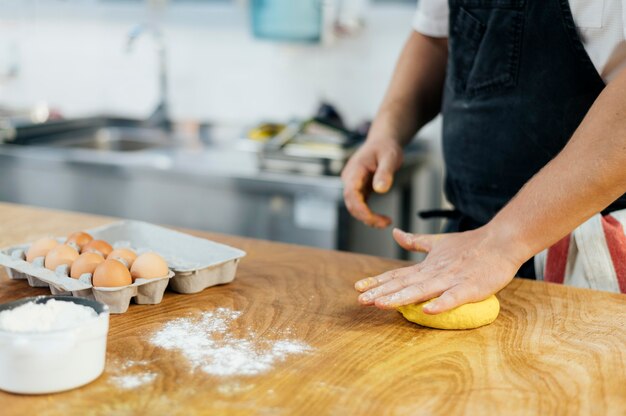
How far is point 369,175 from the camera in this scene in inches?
68.3

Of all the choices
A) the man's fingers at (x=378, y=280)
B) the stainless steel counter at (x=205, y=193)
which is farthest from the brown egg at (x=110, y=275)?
the stainless steel counter at (x=205, y=193)

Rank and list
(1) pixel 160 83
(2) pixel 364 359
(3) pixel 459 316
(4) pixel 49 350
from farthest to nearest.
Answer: (1) pixel 160 83
(3) pixel 459 316
(2) pixel 364 359
(4) pixel 49 350

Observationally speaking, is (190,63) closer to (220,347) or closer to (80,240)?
(80,240)

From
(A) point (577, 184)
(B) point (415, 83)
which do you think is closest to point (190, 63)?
(B) point (415, 83)

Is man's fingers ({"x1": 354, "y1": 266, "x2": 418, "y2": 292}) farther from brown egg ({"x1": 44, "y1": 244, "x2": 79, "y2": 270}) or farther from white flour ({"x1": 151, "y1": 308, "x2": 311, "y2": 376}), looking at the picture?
brown egg ({"x1": 44, "y1": 244, "x2": 79, "y2": 270})

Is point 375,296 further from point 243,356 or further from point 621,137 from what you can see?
point 621,137

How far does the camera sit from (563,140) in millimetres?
1591

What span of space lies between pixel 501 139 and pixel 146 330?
2.92ft

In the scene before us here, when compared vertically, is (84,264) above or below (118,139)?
above

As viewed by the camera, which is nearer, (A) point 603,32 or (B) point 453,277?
(B) point 453,277

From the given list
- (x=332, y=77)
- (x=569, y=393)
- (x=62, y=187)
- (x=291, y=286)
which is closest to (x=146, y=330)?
(x=291, y=286)

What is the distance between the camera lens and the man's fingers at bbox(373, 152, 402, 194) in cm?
162

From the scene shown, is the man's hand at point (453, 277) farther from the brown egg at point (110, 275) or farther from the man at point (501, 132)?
the brown egg at point (110, 275)

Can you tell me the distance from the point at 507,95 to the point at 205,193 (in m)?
1.49
